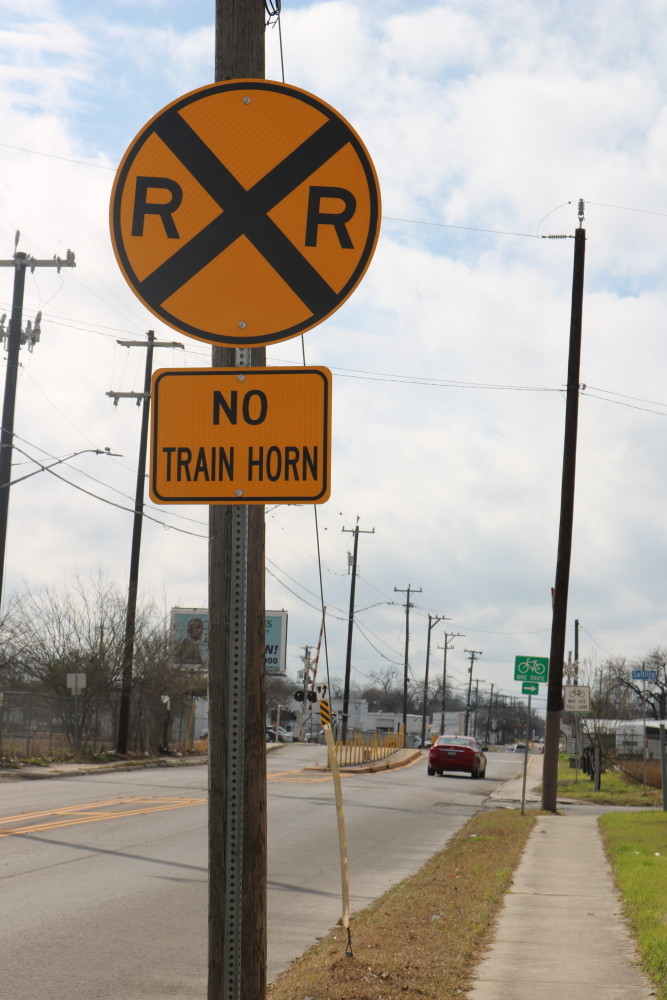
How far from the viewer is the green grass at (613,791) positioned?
28.2 m

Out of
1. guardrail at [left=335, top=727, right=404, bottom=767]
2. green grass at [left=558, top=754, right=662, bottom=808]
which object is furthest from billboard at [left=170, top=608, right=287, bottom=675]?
green grass at [left=558, top=754, right=662, bottom=808]

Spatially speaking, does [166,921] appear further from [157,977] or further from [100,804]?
[100,804]

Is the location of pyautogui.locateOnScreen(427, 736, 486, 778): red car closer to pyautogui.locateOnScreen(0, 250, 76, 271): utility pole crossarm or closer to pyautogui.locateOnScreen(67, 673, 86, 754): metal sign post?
pyautogui.locateOnScreen(67, 673, 86, 754): metal sign post

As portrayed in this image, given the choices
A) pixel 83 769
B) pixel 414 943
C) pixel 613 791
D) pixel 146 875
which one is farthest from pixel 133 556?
pixel 414 943

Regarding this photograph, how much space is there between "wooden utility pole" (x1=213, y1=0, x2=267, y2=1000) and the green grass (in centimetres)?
2444

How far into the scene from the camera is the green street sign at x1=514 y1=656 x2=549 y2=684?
73.4ft

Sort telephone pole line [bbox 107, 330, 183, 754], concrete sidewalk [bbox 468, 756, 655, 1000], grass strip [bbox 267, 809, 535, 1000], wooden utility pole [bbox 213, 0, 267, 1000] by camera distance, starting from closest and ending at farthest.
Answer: wooden utility pole [bbox 213, 0, 267, 1000] → grass strip [bbox 267, 809, 535, 1000] → concrete sidewalk [bbox 468, 756, 655, 1000] → telephone pole line [bbox 107, 330, 183, 754]

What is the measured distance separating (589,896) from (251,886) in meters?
7.69

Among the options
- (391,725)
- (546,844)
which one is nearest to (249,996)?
(546,844)

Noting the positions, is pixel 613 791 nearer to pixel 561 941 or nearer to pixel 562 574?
pixel 562 574

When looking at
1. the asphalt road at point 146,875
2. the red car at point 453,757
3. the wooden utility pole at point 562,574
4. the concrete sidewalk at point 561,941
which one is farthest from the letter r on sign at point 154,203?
the red car at point 453,757

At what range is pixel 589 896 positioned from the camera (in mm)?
11227

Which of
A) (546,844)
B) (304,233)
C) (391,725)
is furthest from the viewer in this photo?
(391,725)

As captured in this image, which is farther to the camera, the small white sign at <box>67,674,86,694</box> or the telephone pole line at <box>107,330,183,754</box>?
the telephone pole line at <box>107,330,183,754</box>
